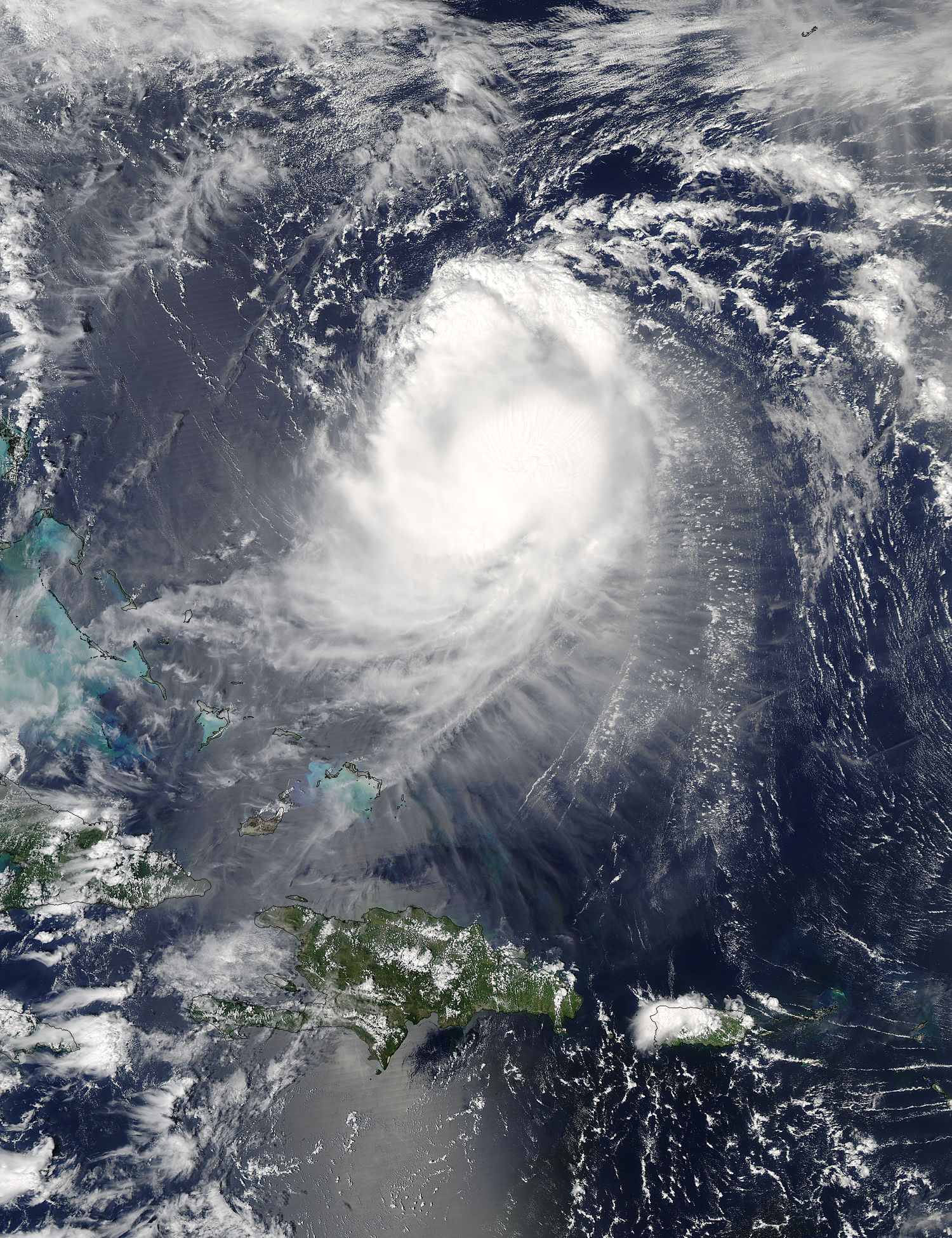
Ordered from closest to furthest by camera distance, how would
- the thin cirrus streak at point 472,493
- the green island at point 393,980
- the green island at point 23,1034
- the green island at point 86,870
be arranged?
the green island at point 23,1034 < the green island at point 393,980 < the green island at point 86,870 < the thin cirrus streak at point 472,493

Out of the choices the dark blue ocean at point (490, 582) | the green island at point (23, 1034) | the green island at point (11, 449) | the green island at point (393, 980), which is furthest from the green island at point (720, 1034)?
the green island at point (11, 449)

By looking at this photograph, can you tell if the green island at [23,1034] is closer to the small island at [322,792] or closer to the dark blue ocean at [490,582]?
the dark blue ocean at [490,582]

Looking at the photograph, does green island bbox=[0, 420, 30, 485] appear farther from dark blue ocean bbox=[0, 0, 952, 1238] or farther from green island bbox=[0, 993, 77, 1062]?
green island bbox=[0, 993, 77, 1062]

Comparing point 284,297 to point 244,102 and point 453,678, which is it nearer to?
point 244,102

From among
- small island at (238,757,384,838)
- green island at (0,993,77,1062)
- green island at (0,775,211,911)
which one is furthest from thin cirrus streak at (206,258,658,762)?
green island at (0,993,77,1062)

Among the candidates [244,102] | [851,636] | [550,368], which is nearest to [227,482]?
[550,368]

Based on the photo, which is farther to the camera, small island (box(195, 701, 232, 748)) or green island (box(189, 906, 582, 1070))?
small island (box(195, 701, 232, 748))

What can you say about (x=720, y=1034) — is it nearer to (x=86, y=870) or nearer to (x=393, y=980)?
(x=393, y=980)
